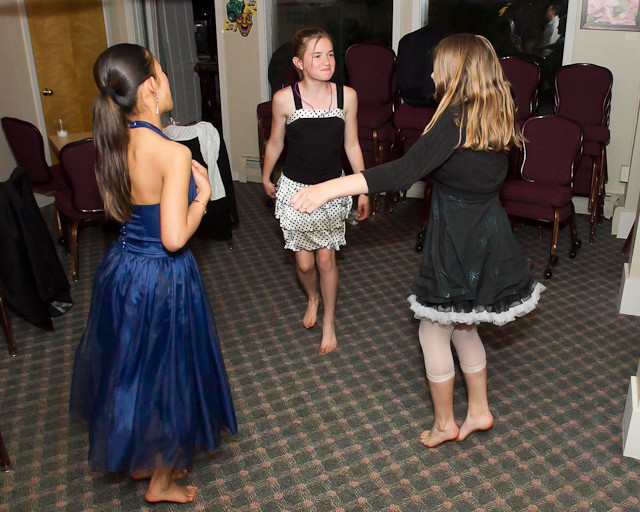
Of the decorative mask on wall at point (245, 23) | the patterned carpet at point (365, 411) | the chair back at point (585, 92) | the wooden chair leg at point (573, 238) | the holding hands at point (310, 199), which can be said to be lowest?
the patterned carpet at point (365, 411)

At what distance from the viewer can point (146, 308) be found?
2252 millimetres

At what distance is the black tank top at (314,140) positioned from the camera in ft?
10.3

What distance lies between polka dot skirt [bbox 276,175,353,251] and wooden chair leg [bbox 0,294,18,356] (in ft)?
4.86

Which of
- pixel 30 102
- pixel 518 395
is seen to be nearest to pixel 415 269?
pixel 518 395

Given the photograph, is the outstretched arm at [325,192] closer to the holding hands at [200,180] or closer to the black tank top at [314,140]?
the holding hands at [200,180]

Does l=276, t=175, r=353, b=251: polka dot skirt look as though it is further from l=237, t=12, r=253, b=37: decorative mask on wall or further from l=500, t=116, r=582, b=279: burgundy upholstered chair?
l=237, t=12, r=253, b=37: decorative mask on wall

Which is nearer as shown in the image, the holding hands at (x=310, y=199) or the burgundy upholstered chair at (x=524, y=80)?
the holding hands at (x=310, y=199)

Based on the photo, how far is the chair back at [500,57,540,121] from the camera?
5.10 metres

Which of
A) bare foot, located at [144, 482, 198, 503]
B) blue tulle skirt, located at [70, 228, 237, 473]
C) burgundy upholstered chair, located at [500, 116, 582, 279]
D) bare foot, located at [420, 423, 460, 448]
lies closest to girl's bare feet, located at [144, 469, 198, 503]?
bare foot, located at [144, 482, 198, 503]

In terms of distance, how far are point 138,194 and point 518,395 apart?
1.96 m

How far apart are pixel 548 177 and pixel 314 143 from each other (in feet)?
6.93

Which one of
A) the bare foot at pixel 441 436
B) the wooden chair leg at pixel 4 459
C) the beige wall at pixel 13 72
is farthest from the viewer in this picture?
the beige wall at pixel 13 72

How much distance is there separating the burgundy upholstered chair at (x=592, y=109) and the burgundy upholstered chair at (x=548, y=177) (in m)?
0.44

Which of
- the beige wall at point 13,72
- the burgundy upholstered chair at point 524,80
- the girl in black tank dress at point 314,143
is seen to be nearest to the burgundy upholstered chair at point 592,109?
the burgundy upholstered chair at point 524,80
